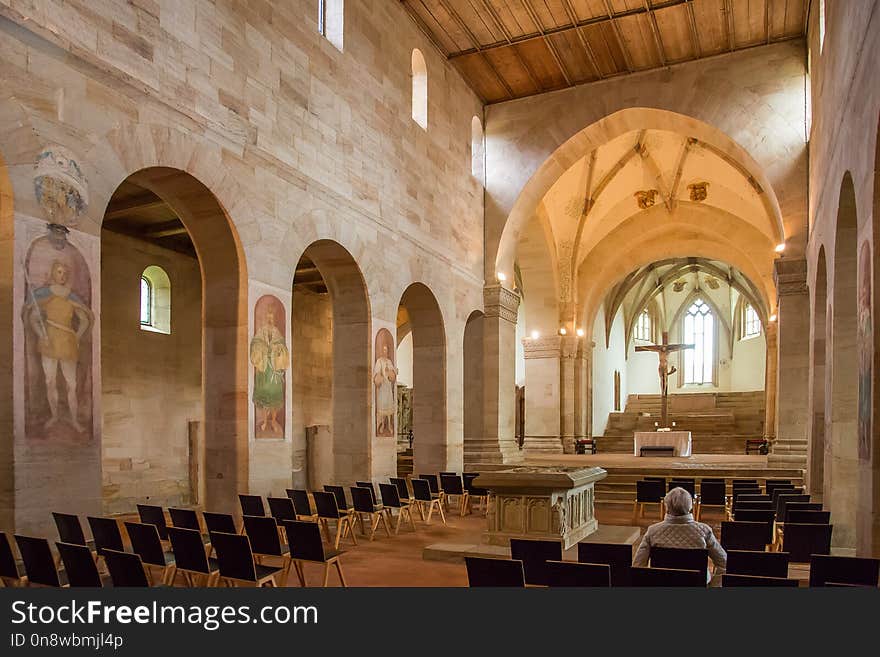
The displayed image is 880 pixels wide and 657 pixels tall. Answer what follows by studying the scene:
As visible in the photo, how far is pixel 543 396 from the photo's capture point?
85.6 feet

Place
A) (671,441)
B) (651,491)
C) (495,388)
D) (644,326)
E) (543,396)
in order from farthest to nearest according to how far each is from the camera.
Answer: (644,326) → (543,396) → (671,441) → (495,388) → (651,491)

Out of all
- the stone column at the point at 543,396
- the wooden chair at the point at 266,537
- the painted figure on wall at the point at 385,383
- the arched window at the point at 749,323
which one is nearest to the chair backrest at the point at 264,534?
the wooden chair at the point at 266,537

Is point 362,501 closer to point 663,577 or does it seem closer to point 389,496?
point 389,496

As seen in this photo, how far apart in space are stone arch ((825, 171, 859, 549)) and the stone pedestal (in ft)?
11.7

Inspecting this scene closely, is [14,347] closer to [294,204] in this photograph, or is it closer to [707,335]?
[294,204]

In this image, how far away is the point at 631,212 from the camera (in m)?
26.5

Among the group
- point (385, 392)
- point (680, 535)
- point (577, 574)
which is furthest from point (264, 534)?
point (385, 392)

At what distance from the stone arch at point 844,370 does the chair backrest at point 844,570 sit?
561 cm

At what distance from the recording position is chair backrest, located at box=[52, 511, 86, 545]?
669 centimetres

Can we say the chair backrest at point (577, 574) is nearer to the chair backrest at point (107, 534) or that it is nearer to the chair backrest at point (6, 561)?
the chair backrest at point (107, 534)

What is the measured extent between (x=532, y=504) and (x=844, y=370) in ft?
15.0

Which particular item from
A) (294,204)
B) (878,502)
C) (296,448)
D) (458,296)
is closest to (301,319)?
(296,448)

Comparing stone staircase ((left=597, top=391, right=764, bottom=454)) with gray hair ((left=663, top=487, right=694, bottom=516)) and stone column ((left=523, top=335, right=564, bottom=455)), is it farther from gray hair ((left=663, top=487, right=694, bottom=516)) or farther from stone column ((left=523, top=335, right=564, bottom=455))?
gray hair ((left=663, top=487, right=694, bottom=516))

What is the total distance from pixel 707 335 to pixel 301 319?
2832 cm
